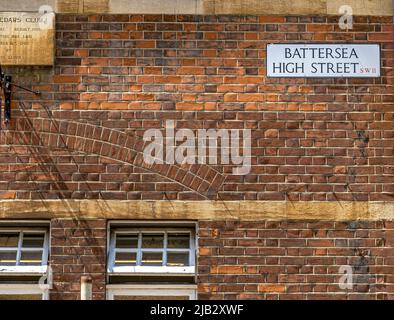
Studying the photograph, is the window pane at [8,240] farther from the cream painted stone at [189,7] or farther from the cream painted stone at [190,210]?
the cream painted stone at [189,7]

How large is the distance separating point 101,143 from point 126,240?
1.00 meters

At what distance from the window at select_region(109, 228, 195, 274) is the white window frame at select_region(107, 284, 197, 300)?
15cm

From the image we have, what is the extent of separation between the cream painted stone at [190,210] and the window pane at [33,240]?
0.80 feet

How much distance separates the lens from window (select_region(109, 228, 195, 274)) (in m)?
10.7

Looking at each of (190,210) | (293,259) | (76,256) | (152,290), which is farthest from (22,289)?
(293,259)

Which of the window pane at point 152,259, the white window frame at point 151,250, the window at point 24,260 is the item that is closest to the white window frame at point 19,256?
the window at point 24,260

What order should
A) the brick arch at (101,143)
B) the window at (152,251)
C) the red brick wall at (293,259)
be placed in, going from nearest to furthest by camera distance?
the red brick wall at (293,259)
the window at (152,251)
the brick arch at (101,143)

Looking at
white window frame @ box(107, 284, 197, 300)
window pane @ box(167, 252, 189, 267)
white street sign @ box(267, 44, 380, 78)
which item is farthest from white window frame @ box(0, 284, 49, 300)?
white street sign @ box(267, 44, 380, 78)

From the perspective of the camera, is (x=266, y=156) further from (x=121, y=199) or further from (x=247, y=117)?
(x=121, y=199)

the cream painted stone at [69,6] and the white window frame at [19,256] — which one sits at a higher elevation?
the cream painted stone at [69,6]

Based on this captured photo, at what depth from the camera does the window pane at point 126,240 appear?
10.8 metres

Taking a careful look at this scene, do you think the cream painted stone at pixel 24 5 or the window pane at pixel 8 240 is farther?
the cream painted stone at pixel 24 5

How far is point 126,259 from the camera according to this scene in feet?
35.4

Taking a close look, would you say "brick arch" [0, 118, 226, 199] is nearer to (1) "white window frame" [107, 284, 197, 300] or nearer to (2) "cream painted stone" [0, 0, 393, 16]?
(1) "white window frame" [107, 284, 197, 300]
